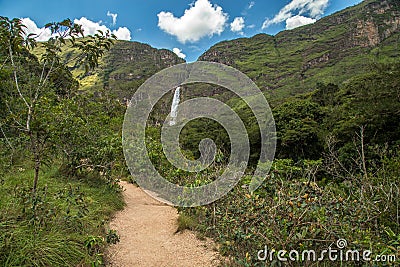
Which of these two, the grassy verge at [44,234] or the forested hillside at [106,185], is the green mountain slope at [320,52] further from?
the grassy verge at [44,234]

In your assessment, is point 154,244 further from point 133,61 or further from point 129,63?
point 133,61

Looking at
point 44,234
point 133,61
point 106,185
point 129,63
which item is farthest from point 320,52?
point 44,234

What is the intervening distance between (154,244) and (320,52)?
101 meters

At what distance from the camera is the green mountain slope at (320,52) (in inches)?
2707

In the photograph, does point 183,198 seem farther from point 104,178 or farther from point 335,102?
point 335,102

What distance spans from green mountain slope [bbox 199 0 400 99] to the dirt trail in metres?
58.7

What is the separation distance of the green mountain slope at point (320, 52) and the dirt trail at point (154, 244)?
58.7 metres

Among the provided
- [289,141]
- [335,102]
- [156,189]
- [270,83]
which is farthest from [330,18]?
[156,189]

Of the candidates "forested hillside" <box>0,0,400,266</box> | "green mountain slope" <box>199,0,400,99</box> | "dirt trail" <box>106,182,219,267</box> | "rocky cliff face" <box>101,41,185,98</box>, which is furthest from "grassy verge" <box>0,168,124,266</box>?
"rocky cliff face" <box>101,41,185,98</box>

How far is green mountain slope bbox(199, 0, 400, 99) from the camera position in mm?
68750

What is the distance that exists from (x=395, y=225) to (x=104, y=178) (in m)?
5.71

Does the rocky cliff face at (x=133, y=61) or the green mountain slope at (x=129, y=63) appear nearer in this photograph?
the green mountain slope at (x=129, y=63)

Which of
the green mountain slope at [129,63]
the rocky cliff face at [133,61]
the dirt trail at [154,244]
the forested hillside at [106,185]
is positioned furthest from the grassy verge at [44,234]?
the rocky cliff face at [133,61]

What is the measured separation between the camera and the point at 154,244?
4219 mm
